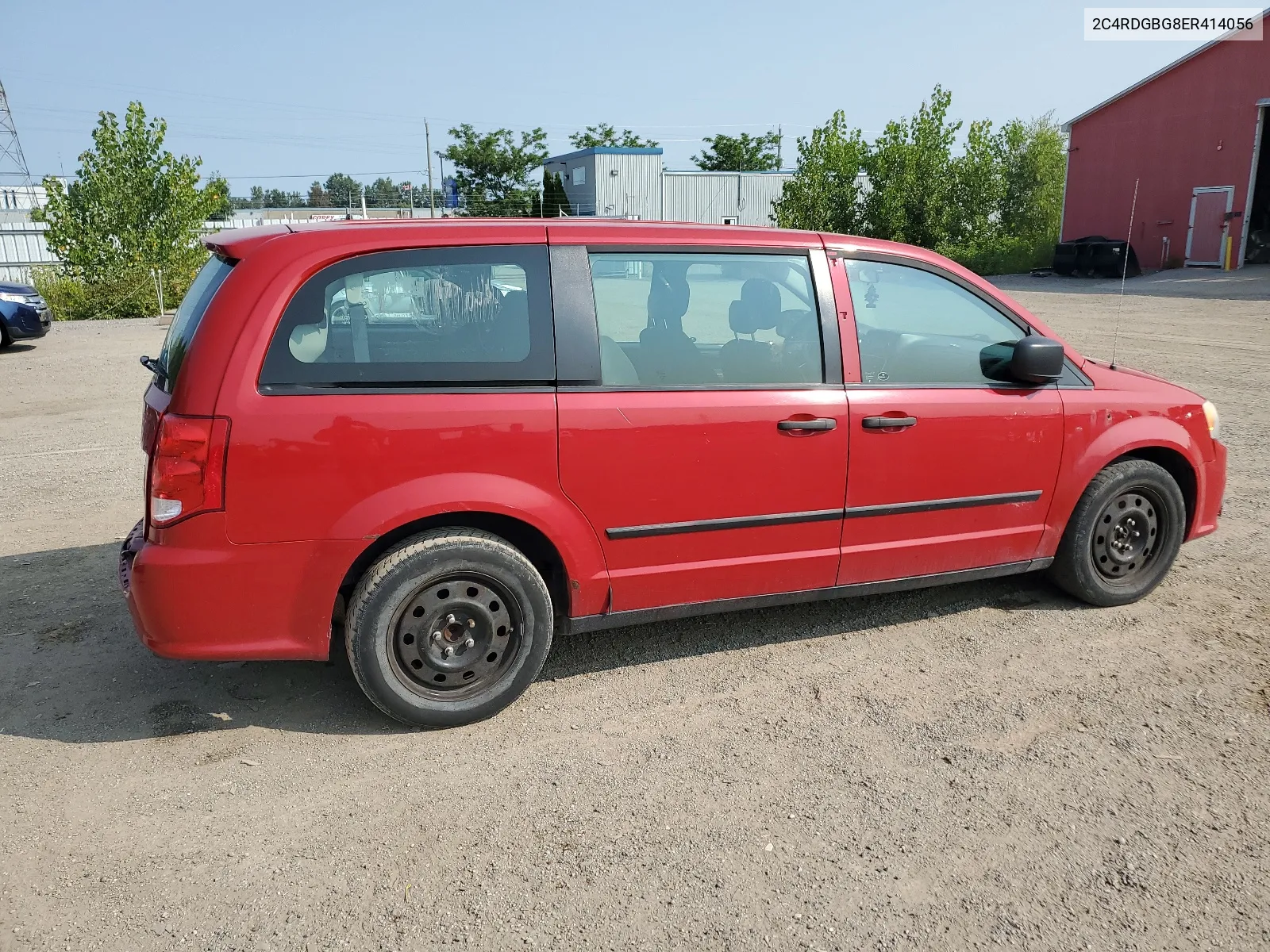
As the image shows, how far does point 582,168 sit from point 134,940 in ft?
177

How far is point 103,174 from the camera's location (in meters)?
24.5

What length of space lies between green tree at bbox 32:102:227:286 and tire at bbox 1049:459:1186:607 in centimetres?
2412

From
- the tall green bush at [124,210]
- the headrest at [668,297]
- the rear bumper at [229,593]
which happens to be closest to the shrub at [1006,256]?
the tall green bush at [124,210]

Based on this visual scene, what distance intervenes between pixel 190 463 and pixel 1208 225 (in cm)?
3494

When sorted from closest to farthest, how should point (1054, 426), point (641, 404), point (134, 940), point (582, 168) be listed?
point (134, 940) → point (641, 404) → point (1054, 426) → point (582, 168)

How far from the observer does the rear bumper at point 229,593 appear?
130 inches

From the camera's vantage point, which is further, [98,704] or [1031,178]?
[1031,178]

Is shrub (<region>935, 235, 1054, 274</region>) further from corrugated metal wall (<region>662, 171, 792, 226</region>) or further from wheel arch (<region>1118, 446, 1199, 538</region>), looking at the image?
wheel arch (<region>1118, 446, 1199, 538</region>)

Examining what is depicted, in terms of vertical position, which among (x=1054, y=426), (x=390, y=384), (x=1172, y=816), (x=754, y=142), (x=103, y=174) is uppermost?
(x=754, y=142)

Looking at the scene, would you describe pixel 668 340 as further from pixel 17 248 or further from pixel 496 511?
pixel 17 248

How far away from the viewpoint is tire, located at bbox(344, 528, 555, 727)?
3.47 meters

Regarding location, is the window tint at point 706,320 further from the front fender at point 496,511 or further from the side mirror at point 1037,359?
the side mirror at point 1037,359

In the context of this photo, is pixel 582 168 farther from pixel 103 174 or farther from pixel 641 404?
pixel 641 404

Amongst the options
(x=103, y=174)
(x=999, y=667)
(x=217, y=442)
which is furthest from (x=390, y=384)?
(x=103, y=174)
